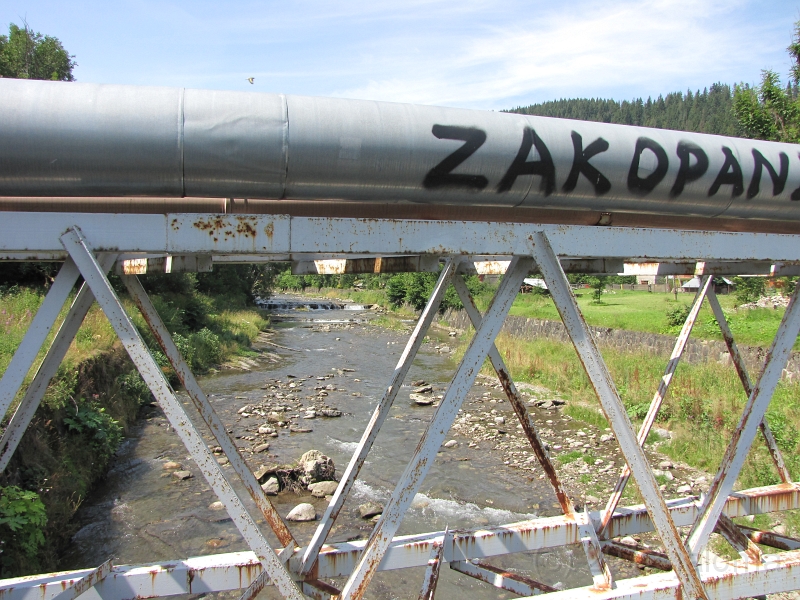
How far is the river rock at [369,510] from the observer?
8070mm

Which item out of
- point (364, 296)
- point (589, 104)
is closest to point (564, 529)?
point (364, 296)

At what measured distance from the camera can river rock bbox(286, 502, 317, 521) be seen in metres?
7.89

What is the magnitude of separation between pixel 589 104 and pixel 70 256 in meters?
141

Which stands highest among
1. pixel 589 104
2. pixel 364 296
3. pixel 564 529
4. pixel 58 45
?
pixel 589 104

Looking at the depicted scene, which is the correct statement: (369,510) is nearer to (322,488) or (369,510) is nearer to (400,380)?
(322,488)

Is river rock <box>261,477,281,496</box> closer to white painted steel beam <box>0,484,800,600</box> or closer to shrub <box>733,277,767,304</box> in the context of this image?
white painted steel beam <box>0,484,800,600</box>

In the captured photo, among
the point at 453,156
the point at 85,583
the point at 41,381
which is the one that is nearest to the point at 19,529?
the point at 85,583

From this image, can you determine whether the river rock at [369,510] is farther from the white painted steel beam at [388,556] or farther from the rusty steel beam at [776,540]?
the rusty steel beam at [776,540]

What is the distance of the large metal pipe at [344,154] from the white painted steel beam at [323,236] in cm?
19

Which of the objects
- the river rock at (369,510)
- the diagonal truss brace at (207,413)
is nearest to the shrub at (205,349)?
the river rock at (369,510)

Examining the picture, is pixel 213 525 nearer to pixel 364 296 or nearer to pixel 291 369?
pixel 291 369

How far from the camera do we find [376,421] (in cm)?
388

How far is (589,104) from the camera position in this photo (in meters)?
130

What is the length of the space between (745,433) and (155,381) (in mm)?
3142
